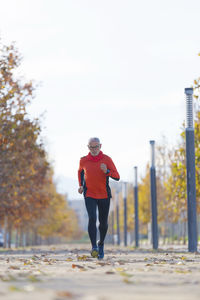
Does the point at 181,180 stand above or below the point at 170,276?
above

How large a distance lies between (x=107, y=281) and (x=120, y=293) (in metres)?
1.26

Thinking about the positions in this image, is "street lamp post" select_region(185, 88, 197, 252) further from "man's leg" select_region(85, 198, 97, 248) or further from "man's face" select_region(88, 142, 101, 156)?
"man's face" select_region(88, 142, 101, 156)

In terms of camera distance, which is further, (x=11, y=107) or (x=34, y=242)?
(x=34, y=242)

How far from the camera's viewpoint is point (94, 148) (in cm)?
1195

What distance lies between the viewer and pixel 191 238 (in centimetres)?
1747

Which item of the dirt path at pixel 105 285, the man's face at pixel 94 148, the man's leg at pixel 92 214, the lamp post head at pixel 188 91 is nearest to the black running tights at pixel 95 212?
the man's leg at pixel 92 214

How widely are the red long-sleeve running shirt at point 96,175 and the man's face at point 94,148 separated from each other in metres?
0.11

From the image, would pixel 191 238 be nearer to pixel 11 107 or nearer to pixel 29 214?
pixel 11 107

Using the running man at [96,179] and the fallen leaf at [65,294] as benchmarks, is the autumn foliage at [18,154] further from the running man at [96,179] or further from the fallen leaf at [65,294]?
the fallen leaf at [65,294]

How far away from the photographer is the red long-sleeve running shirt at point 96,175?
12.1m

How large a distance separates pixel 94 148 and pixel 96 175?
477 mm

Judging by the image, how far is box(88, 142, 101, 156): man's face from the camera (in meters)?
11.9

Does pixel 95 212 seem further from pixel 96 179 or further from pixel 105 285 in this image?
pixel 105 285

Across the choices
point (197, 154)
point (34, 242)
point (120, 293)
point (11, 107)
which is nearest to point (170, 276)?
point (120, 293)
